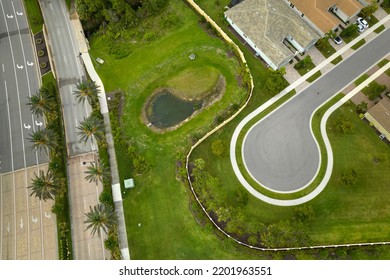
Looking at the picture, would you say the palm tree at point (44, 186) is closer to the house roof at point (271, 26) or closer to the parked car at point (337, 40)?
the house roof at point (271, 26)

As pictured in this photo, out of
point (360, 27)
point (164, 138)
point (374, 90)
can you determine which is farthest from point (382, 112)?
point (164, 138)

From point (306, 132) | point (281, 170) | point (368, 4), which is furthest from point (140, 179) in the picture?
point (368, 4)

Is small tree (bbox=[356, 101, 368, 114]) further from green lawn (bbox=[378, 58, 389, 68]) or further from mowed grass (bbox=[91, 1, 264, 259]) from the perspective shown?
mowed grass (bbox=[91, 1, 264, 259])

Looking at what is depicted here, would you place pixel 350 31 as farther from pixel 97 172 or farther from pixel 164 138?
pixel 97 172

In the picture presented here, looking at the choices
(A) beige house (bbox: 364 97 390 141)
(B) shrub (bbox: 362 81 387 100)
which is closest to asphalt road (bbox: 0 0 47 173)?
(A) beige house (bbox: 364 97 390 141)

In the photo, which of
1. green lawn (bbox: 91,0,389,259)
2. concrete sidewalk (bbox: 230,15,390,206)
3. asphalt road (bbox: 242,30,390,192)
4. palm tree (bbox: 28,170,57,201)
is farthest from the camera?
asphalt road (bbox: 242,30,390,192)
